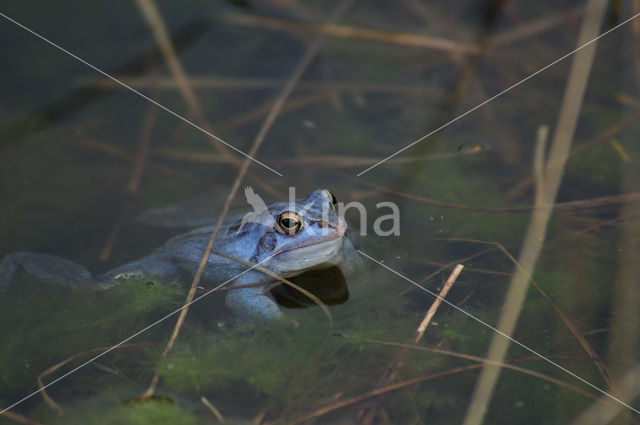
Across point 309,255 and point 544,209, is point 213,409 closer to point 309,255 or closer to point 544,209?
point 309,255

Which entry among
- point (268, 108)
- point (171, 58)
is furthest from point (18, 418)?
point (171, 58)

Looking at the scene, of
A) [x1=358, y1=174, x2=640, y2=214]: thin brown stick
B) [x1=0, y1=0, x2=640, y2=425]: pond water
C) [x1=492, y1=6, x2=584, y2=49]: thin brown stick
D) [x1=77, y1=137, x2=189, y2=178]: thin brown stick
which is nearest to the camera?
[x1=0, y1=0, x2=640, y2=425]: pond water

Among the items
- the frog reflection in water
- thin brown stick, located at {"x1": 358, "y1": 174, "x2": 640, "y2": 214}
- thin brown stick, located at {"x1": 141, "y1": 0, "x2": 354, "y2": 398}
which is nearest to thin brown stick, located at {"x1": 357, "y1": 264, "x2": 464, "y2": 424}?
thin brown stick, located at {"x1": 358, "y1": 174, "x2": 640, "y2": 214}

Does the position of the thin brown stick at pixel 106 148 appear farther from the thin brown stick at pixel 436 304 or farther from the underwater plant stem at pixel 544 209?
the underwater plant stem at pixel 544 209

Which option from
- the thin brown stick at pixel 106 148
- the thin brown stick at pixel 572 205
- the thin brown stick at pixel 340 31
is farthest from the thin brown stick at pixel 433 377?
the thin brown stick at pixel 340 31

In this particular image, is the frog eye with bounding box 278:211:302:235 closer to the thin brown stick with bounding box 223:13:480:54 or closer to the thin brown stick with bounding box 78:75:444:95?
the thin brown stick with bounding box 78:75:444:95
